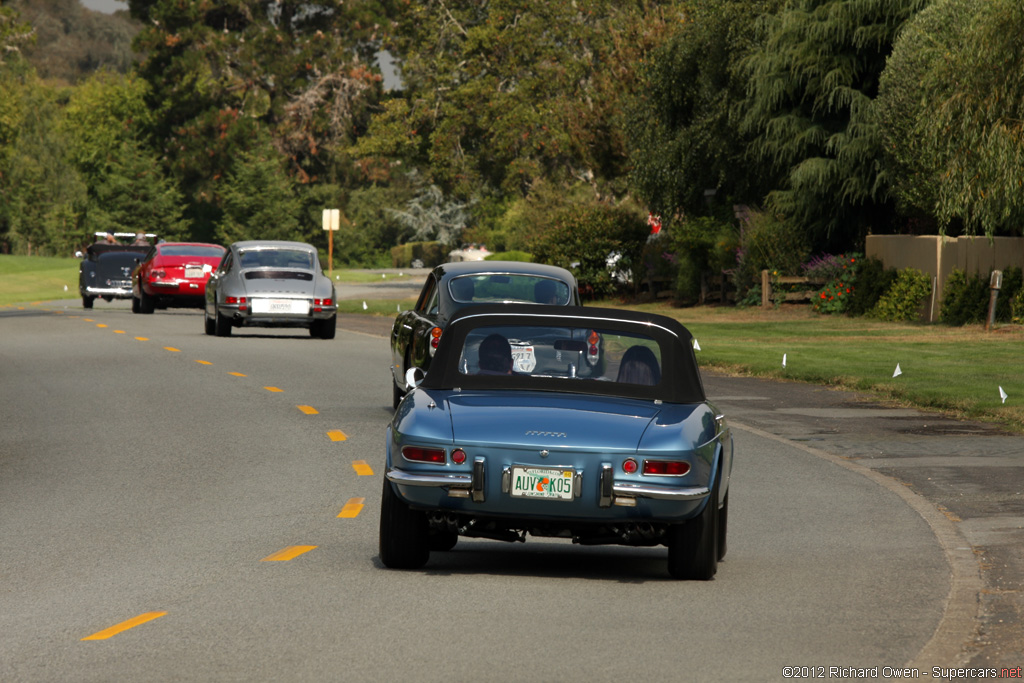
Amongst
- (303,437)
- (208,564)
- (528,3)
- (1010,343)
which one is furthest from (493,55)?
(208,564)

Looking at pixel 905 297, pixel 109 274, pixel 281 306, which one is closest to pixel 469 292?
pixel 281 306

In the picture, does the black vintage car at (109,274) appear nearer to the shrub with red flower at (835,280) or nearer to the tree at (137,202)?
the shrub with red flower at (835,280)

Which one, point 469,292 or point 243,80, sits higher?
point 243,80

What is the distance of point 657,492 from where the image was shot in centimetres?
756

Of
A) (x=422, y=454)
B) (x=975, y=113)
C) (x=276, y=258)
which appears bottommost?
(x=276, y=258)

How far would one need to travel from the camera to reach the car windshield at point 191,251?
33.1m

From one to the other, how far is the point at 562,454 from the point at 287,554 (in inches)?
76.5

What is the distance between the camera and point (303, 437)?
1420cm

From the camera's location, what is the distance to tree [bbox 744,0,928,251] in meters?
36.8

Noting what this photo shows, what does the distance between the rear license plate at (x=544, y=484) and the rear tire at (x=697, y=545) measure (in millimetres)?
704

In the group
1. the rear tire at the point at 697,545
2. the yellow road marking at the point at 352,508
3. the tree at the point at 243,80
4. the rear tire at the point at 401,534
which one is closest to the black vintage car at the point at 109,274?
the yellow road marking at the point at 352,508

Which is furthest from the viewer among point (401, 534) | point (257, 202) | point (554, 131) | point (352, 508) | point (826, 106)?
point (257, 202)

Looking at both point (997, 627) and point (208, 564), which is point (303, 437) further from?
point (997, 627)

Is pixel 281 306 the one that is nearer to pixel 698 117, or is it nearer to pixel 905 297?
pixel 905 297
